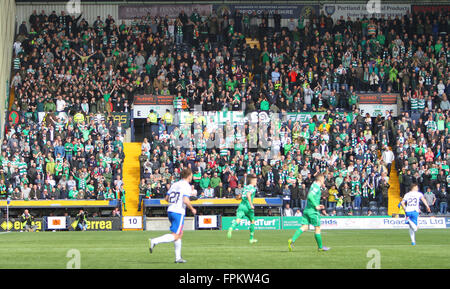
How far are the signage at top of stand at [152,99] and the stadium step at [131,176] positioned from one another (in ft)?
8.79

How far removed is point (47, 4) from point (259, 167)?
74.0ft

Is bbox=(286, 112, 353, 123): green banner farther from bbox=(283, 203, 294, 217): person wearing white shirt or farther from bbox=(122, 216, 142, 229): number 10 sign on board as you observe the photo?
bbox=(122, 216, 142, 229): number 10 sign on board

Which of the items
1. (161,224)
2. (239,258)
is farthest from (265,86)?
(239,258)

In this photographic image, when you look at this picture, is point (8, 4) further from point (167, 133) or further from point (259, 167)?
point (259, 167)

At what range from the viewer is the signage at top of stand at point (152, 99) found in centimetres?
4359

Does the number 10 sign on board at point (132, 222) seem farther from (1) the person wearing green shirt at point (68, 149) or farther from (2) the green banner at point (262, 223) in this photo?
(1) the person wearing green shirt at point (68, 149)

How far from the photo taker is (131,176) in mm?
41438

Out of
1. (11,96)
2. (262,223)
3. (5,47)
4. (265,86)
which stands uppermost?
(5,47)

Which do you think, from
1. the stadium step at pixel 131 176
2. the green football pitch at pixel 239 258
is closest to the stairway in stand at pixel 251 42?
the stadium step at pixel 131 176

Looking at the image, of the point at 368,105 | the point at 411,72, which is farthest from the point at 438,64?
the point at 368,105

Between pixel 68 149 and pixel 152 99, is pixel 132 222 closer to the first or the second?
pixel 68 149

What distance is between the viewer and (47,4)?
2035 inches

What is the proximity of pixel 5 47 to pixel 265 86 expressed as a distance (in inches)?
668

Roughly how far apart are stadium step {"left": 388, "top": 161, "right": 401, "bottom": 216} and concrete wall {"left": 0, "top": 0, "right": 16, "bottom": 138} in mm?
22954
